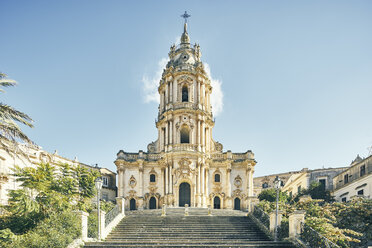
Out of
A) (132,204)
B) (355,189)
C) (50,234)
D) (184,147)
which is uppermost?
(184,147)

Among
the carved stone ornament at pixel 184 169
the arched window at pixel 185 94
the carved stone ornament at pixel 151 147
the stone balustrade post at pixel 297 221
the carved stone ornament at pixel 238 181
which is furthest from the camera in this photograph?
the carved stone ornament at pixel 151 147

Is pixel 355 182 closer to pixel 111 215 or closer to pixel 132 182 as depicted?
pixel 132 182

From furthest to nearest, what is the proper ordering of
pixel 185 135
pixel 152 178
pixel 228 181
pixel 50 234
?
1. pixel 185 135
2. pixel 152 178
3. pixel 228 181
4. pixel 50 234

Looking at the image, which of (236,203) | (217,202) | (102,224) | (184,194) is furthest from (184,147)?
(102,224)

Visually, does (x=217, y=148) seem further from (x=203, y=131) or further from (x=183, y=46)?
(x=183, y=46)

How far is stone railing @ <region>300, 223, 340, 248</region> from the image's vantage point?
14.8 meters

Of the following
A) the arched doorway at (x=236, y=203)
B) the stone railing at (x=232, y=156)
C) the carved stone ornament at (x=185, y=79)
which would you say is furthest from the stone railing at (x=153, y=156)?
the arched doorway at (x=236, y=203)

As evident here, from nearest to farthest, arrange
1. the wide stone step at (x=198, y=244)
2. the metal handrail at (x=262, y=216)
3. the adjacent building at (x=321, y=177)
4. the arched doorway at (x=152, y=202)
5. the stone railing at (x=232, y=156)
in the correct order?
1. the wide stone step at (x=198, y=244)
2. the metal handrail at (x=262, y=216)
3. the arched doorway at (x=152, y=202)
4. the stone railing at (x=232, y=156)
5. the adjacent building at (x=321, y=177)

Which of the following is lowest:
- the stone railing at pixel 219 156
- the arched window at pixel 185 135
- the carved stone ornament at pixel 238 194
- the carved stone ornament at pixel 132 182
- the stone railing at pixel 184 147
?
the carved stone ornament at pixel 238 194

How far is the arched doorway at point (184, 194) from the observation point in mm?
40156

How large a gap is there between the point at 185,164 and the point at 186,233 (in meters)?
19.0

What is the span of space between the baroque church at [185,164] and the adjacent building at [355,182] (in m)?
10.0

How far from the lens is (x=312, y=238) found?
1588 cm

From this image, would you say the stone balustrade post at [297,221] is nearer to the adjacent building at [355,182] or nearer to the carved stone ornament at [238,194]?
the adjacent building at [355,182]
